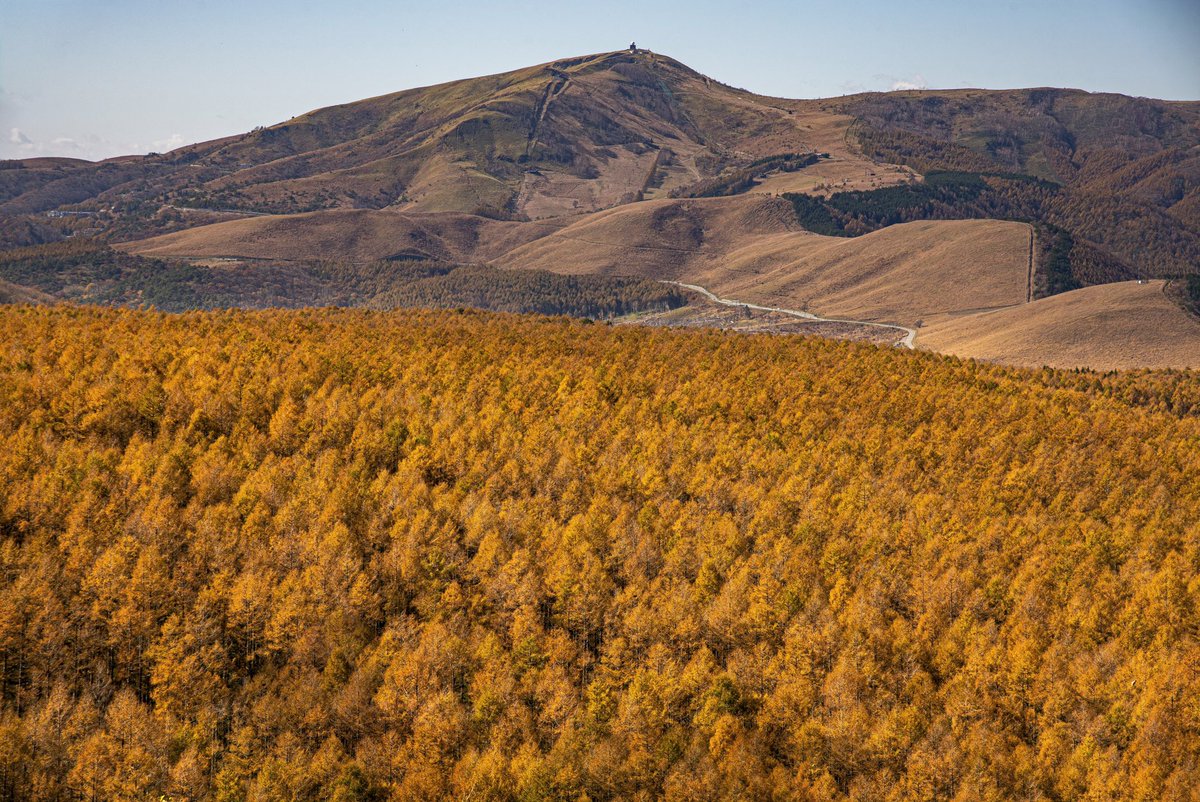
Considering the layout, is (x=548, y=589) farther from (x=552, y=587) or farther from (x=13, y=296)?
(x=13, y=296)

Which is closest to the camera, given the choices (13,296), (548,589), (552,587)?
(552,587)

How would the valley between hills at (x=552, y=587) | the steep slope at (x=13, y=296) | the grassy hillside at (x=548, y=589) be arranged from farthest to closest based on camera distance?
the steep slope at (x=13, y=296) → the grassy hillside at (x=548, y=589) → the valley between hills at (x=552, y=587)

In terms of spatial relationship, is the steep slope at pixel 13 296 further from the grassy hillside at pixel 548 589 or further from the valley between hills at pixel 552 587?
the valley between hills at pixel 552 587

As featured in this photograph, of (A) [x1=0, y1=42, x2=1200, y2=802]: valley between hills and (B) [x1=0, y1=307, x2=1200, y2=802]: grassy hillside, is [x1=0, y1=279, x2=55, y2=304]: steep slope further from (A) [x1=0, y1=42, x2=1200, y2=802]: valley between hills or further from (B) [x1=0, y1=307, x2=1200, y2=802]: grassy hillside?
(A) [x1=0, y1=42, x2=1200, y2=802]: valley between hills

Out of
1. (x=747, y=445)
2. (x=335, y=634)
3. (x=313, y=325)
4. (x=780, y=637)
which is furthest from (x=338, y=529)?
(x=313, y=325)

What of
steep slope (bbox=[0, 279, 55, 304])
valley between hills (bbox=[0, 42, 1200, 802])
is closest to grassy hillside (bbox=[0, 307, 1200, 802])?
valley between hills (bbox=[0, 42, 1200, 802])

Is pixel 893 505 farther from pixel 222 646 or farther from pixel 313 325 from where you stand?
pixel 313 325

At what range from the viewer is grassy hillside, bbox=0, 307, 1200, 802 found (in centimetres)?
5347

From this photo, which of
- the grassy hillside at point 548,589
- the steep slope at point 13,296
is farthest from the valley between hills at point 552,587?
the steep slope at point 13,296

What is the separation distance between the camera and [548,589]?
68.8m

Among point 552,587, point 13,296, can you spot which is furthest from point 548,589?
point 13,296

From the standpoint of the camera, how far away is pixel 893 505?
3364 inches

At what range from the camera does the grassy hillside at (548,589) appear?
5347 cm

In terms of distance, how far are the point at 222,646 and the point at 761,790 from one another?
38.3 meters
